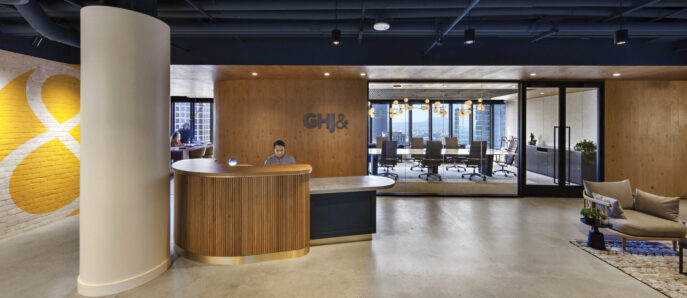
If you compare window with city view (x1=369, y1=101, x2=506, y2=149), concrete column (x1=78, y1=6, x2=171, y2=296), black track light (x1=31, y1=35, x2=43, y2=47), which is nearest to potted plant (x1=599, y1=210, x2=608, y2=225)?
window with city view (x1=369, y1=101, x2=506, y2=149)

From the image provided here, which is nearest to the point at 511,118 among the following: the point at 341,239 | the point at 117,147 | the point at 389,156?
the point at 389,156

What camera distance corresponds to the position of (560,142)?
7.30 m

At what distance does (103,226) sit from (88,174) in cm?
53

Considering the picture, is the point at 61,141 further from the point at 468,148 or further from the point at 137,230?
the point at 468,148

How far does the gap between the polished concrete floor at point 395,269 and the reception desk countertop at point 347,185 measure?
822 mm

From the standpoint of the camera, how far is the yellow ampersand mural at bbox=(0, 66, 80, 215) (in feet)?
14.7

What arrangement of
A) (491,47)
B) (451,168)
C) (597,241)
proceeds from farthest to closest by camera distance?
(451,168)
(491,47)
(597,241)

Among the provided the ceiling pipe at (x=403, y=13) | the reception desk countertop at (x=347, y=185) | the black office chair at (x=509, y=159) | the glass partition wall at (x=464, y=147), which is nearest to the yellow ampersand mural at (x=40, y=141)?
the ceiling pipe at (x=403, y=13)

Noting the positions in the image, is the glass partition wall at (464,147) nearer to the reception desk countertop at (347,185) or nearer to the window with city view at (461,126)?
the window with city view at (461,126)

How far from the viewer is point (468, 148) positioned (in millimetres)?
8312

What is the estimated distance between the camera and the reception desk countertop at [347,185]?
13.3 ft

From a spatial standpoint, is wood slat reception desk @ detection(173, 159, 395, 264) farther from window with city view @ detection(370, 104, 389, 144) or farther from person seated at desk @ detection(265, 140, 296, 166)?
window with city view @ detection(370, 104, 389, 144)

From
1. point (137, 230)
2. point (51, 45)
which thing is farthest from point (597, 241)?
point (51, 45)

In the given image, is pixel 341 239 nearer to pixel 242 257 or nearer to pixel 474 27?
pixel 242 257
